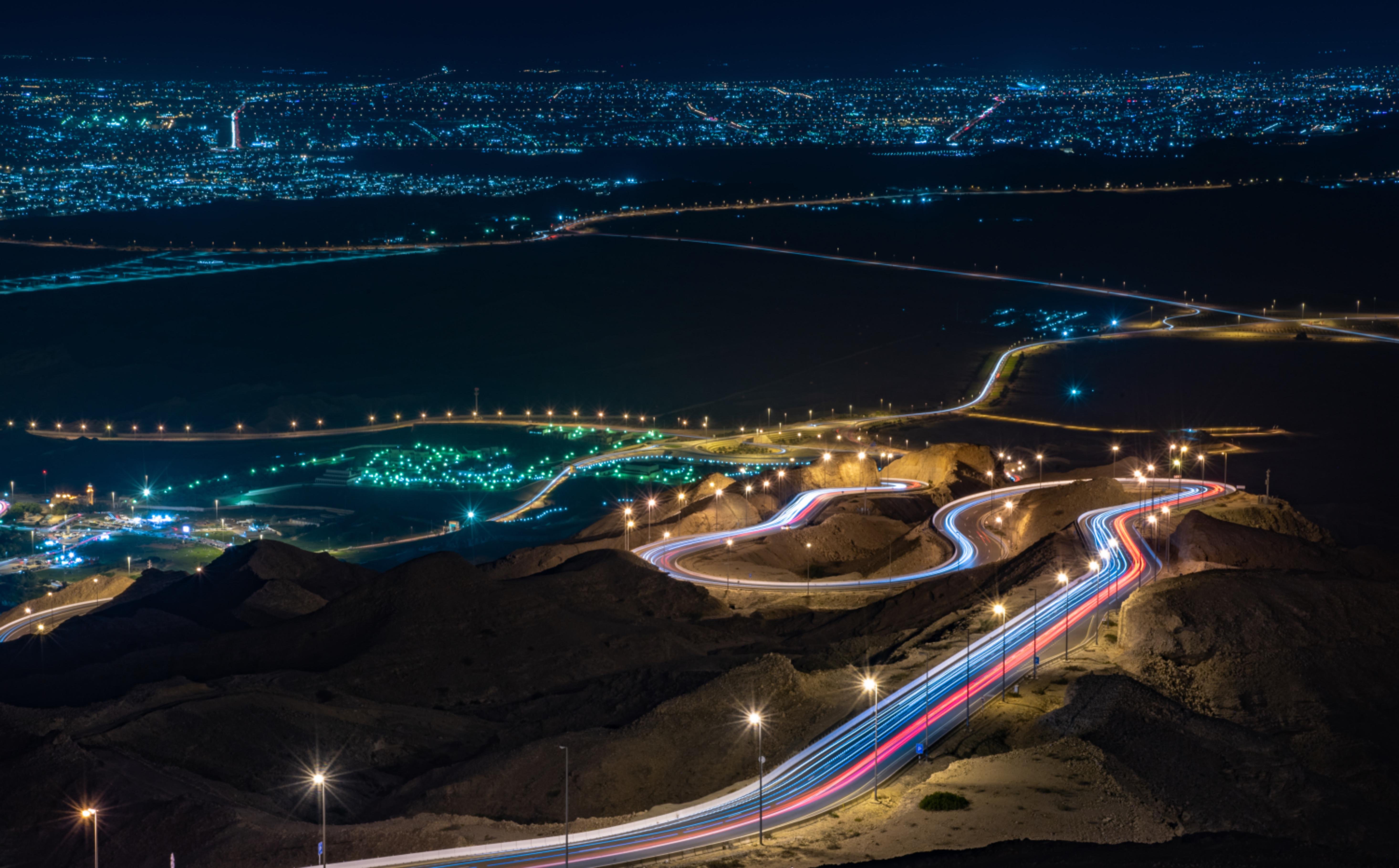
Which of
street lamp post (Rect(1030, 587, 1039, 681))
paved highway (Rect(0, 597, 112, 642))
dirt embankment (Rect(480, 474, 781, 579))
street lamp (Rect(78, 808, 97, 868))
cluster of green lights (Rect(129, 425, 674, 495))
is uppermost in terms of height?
street lamp (Rect(78, 808, 97, 868))

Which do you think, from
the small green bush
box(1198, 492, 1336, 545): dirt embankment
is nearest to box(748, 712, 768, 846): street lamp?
the small green bush

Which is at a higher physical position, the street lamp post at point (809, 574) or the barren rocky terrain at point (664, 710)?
the barren rocky terrain at point (664, 710)

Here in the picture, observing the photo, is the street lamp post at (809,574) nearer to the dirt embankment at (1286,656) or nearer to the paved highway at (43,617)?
the dirt embankment at (1286,656)

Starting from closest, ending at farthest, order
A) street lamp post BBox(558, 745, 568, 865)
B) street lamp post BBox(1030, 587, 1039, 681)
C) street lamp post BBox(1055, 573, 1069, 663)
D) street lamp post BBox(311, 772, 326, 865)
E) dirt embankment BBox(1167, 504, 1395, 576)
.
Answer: street lamp post BBox(311, 772, 326, 865), street lamp post BBox(558, 745, 568, 865), street lamp post BBox(1030, 587, 1039, 681), street lamp post BBox(1055, 573, 1069, 663), dirt embankment BBox(1167, 504, 1395, 576)

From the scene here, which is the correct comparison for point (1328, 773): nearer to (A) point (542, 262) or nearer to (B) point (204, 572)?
(B) point (204, 572)

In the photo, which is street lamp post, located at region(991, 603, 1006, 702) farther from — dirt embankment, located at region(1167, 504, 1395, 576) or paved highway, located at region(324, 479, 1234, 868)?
dirt embankment, located at region(1167, 504, 1395, 576)

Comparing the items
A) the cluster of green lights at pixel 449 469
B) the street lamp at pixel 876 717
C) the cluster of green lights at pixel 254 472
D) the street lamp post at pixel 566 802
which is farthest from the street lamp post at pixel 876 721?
the cluster of green lights at pixel 254 472
